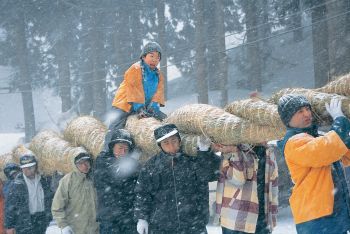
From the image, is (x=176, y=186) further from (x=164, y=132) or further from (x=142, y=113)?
(x=142, y=113)

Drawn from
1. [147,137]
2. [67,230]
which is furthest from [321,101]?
Result: [67,230]

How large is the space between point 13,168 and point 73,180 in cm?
204

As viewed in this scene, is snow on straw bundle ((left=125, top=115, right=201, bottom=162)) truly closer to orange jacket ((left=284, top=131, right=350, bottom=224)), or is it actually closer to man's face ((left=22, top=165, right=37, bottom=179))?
orange jacket ((left=284, top=131, right=350, bottom=224))

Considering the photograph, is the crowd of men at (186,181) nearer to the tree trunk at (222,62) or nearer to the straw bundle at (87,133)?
the straw bundle at (87,133)

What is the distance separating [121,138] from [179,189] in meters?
0.93

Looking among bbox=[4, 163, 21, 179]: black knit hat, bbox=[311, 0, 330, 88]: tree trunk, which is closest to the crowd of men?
bbox=[4, 163, 21, 179]: black knit hat

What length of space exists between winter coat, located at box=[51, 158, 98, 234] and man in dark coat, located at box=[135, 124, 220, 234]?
1327 millimetres

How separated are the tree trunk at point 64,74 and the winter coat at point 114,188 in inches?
843

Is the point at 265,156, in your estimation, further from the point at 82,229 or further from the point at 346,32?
the point at 346,32

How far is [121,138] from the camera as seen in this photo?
5176 mm

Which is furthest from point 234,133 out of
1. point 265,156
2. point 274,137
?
point 265,156

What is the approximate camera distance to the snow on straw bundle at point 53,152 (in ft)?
20.9

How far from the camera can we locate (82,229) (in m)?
5.89

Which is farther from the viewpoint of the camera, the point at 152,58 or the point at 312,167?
the point at 152,58
